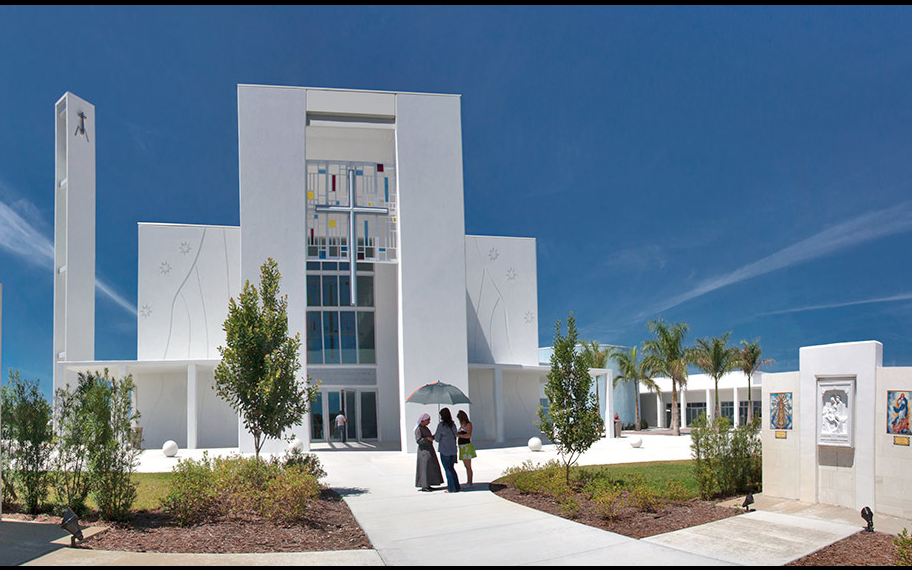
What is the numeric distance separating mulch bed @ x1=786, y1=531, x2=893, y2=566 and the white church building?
15256mm

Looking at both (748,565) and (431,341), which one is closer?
(748,565)

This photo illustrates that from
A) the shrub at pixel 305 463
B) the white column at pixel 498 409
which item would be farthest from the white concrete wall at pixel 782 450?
the white column at pixel 498 409

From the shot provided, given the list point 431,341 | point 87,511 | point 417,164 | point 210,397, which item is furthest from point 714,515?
point 210,397

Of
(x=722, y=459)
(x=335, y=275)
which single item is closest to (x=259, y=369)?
(x=722, y=459)

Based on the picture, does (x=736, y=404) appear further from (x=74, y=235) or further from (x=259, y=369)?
(x=259, y=369)

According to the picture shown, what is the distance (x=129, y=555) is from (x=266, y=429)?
190 inches

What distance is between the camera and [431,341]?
23516 millimetres

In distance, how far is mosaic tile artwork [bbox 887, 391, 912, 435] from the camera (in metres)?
10.2

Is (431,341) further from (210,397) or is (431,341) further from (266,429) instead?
(266,429)

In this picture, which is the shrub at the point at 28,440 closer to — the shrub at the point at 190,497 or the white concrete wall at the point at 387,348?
the shrub at the point at 190,497

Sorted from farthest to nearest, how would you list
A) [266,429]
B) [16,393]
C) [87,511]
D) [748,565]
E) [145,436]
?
1. [145,436]
2. [266,429]
3. [16,393]
4. [87,511]
5. [748,565]

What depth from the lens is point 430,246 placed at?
23984 mm

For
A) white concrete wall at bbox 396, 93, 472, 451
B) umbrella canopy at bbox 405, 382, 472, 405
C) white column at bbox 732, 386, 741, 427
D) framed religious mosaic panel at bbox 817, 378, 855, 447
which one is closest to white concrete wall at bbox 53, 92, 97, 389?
white concrete wall at bbox 396, 93, 472, 451

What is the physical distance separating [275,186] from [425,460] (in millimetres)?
13537
